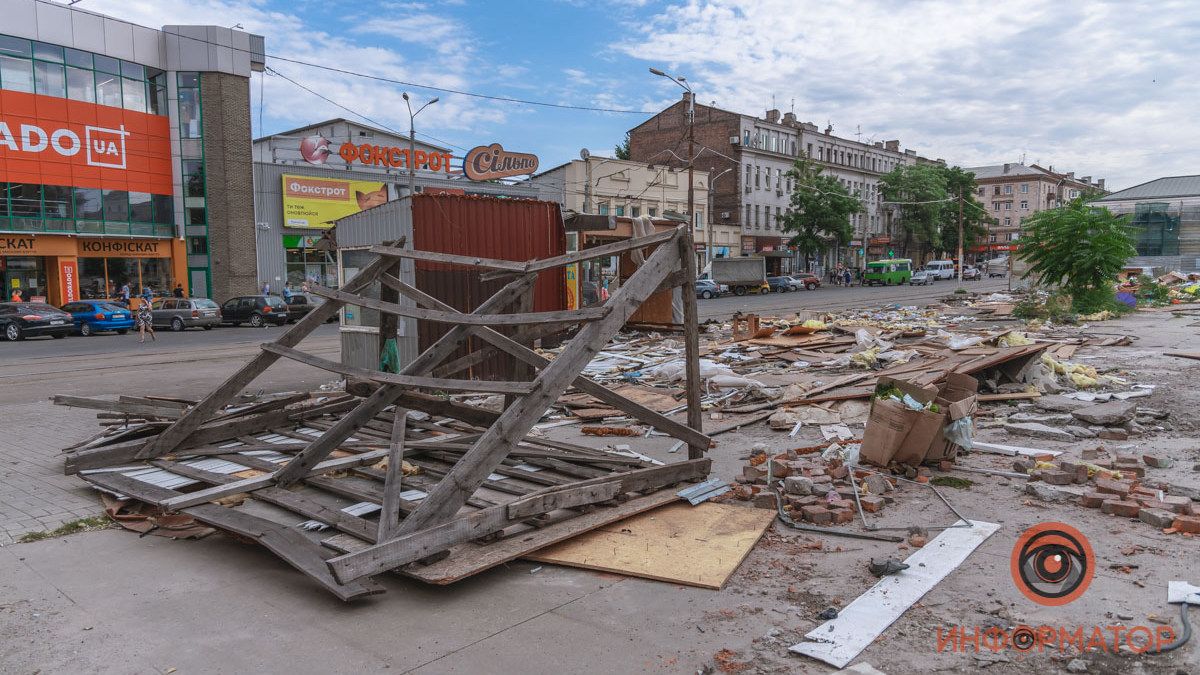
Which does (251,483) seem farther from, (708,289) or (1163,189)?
(1163,189)

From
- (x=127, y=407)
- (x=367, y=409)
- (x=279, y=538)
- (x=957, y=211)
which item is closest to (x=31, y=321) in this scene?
(x=127, y=407)

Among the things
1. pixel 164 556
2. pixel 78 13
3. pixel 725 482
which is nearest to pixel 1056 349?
pixel 725 482

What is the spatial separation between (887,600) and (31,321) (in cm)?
3210

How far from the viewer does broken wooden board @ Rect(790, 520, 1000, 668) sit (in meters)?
3.80

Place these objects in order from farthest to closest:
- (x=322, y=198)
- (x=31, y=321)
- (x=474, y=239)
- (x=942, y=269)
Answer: (x=942, y=269)
(x=322, y=198)
(x=31, y=321)
(x=474, y=239)

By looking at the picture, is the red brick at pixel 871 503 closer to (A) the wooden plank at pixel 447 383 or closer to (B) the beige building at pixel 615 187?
(A) the wooden plank at pixel 447 383

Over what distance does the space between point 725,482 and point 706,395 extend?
4.94 m

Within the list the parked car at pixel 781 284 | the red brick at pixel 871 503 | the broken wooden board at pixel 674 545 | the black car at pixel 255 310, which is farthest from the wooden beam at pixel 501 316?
the parked car at pixel 781 284

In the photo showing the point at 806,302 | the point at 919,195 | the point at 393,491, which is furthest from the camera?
the point at 919,195

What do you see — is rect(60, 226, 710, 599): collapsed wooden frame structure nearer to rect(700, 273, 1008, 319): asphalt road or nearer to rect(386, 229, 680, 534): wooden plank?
rect(386, 229, 680, 534): wooden plank

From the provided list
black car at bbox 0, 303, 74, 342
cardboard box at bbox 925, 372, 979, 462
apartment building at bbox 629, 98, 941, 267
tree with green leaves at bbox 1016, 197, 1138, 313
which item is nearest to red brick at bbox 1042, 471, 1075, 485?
cardboard box at bbox 925, 372, 979, 462

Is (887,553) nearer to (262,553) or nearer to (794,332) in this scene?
(262,553)

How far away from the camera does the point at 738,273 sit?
172 ft

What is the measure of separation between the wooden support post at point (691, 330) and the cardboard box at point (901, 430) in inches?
62.7
